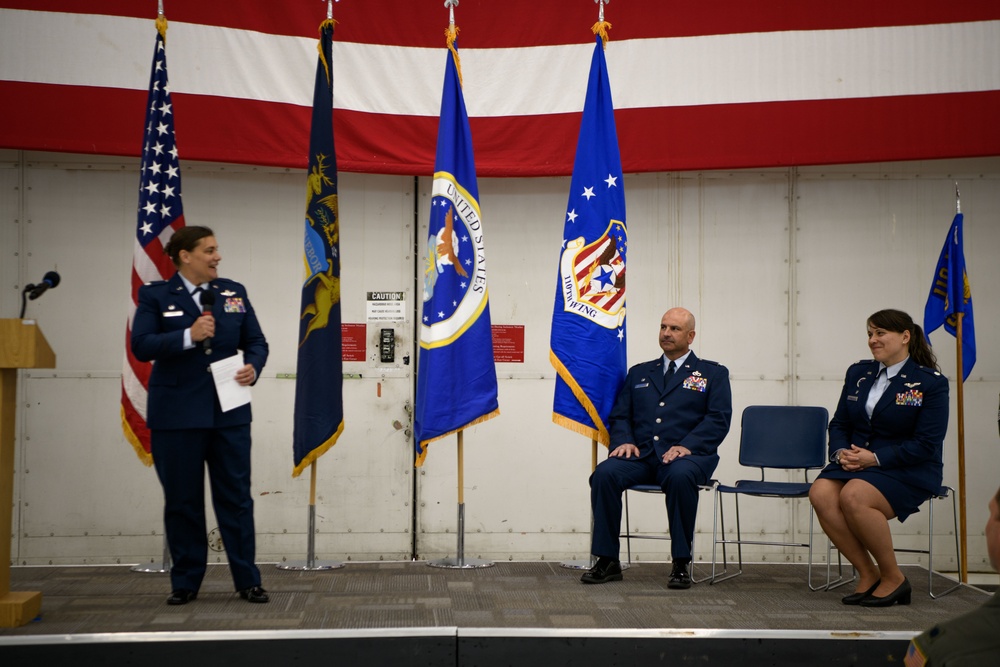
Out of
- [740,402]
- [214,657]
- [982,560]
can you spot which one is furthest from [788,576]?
[214,657]

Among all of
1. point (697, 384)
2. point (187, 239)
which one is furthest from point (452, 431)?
point (187, 239)

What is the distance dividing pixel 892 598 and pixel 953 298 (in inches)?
72.8

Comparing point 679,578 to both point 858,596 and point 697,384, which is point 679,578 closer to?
point 858,596

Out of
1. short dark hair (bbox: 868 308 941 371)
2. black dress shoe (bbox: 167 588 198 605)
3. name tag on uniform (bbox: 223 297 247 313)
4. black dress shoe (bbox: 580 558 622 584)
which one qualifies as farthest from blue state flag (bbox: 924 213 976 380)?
black dress shoe (bbox: 167 588 198 605)

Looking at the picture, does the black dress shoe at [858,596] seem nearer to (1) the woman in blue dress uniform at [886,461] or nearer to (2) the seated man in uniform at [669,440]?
(1) the woman in blue dress uniform at [886,461]

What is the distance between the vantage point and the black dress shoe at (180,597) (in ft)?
13.2

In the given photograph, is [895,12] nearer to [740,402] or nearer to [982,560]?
[740,402]

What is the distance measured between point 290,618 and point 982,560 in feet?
14.2

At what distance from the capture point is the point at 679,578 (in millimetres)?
4578

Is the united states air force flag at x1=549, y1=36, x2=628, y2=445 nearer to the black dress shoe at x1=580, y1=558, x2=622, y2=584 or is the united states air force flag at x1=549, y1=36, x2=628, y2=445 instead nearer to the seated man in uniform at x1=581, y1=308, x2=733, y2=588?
the seated man in uniform at x1=581, y1=308, x2=733, y2=588

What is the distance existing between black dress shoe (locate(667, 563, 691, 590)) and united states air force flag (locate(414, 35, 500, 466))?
4.02 ft

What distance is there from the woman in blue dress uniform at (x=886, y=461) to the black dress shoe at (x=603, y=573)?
38.0 inches

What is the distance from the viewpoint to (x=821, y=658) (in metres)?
3.50

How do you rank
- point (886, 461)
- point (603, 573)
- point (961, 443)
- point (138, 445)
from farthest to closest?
point (961, 443), point (138, 445), point (603, 573), point (886, 461)
